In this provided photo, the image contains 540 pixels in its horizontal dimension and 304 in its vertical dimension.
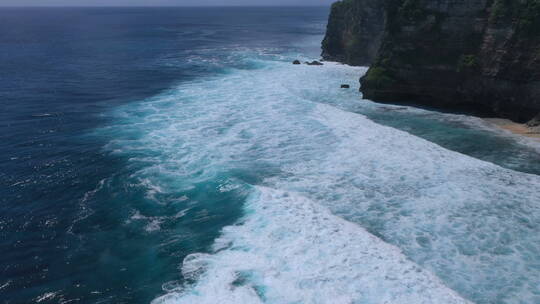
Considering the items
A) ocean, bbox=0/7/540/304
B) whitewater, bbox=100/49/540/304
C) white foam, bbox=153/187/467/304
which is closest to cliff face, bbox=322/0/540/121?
ocean, bbox=0/7/540/304

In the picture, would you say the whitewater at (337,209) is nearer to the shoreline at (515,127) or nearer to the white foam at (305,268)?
the white foam at (305,268)

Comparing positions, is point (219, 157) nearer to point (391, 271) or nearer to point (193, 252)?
point (193, 252)

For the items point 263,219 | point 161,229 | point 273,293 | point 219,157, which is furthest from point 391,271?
point 219,157

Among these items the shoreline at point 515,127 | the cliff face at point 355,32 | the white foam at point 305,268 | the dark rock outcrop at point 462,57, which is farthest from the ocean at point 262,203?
the cliff face at point 355,32

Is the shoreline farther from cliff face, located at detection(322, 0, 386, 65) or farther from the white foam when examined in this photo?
cliff face, located at detection(322, 0, 386, 65)

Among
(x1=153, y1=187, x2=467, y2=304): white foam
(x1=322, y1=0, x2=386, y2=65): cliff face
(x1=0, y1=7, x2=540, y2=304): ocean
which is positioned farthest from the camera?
(x1=322, y1=0, x2=386, y2=65): cliff face

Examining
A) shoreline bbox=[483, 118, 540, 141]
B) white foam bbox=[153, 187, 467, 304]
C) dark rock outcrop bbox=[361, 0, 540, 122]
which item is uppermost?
dark rock outcrop bbox=[361, 0, 540, 122]

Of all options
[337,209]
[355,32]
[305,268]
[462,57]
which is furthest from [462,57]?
[305,268]

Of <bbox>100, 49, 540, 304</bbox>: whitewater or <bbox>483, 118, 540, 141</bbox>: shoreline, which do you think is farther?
<bbox>483, 118, 540, 141</bbox>: shoreline
